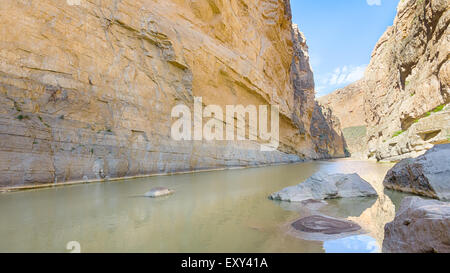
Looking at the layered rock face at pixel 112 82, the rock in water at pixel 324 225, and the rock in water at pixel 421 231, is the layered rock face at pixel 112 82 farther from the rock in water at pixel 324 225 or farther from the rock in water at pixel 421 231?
the rock in water at pixel 421 231

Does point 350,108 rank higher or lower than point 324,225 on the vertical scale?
higher

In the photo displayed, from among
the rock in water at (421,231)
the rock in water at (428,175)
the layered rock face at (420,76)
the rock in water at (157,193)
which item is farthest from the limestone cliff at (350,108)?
the rock in water at (421,231)

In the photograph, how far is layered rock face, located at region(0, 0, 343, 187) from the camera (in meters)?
6.55

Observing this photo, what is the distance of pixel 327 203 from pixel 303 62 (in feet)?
119

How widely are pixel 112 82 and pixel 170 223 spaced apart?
7719mm

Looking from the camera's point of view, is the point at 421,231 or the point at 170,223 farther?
the point at 170,223

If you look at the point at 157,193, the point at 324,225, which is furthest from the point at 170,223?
the point at 157,193

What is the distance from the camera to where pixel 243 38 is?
17.6 m

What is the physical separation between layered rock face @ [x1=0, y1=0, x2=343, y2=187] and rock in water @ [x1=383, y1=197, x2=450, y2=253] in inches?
326

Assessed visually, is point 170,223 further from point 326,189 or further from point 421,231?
point 326,189

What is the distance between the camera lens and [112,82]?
9086 mm

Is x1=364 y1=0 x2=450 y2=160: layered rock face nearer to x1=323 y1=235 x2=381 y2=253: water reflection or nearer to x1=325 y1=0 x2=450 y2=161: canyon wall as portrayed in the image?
x1=325 y1=0 x2=450 y2=161: canyon wall

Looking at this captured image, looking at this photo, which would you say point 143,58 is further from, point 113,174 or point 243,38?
point 243,38

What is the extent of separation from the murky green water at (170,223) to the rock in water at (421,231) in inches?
9.2
